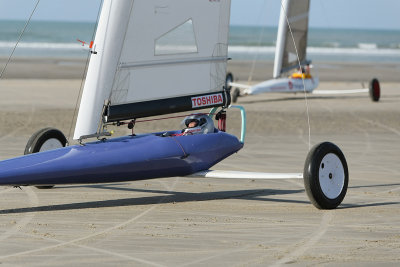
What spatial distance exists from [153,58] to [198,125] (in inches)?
41.7

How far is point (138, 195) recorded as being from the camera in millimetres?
11812

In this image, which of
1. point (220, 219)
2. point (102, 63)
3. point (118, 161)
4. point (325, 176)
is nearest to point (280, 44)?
point (102, 63)

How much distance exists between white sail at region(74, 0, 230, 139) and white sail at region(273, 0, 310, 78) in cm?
1567

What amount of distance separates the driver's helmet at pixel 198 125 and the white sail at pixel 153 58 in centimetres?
20

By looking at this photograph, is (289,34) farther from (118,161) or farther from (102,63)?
(118,161)

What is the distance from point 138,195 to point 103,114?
4.39ft

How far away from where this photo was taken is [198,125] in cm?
1196

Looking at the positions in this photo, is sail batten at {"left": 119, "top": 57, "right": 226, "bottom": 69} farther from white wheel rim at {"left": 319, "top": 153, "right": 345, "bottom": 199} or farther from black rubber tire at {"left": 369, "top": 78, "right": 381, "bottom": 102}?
black rubber tire at {"left": 369, "top": 78, "right": 381, "bottom": 102}

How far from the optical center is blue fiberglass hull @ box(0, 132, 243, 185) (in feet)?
33.4

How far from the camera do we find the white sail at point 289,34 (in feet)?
92.1

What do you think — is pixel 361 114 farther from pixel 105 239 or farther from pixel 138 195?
pixel 105 239

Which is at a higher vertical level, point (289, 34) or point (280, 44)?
point (289, 34)

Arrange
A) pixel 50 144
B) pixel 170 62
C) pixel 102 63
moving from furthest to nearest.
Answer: pixel 50 144
pixel 170 62
pixel 102 63

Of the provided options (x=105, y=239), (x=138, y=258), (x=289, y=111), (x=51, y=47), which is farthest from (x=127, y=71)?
(x=51, y=47)
